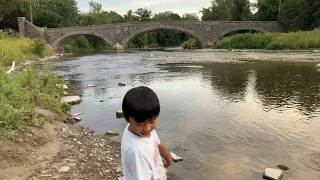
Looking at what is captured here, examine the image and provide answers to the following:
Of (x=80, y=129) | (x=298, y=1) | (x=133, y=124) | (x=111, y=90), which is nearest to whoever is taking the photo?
(x=133, y=124)

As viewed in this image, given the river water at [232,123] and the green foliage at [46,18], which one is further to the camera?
the green foliage at [46,18]

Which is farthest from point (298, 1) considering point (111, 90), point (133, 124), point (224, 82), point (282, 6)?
point (133, 124)

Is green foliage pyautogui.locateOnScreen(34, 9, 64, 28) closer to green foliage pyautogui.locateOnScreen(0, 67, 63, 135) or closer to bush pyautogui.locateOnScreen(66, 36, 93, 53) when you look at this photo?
bush pyautogui.locateOnScreen(66, 36, 93, 53)

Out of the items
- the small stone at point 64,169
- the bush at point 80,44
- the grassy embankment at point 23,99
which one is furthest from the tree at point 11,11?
the small stone at point 64,169

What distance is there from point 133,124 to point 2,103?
170 inches

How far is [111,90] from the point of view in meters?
11.6

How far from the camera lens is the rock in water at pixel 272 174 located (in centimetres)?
426

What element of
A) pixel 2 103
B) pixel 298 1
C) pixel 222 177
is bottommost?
pixel 222 177

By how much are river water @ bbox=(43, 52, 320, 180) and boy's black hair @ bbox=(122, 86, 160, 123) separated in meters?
2.74

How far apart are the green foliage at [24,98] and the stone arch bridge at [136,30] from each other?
45.6 meters

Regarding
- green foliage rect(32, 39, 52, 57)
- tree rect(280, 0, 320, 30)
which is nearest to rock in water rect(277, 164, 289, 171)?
green foliage rect(32, 39, 52, 57)

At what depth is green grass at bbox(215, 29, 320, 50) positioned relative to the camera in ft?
107

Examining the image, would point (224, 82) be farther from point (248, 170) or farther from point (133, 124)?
point (133, 124)

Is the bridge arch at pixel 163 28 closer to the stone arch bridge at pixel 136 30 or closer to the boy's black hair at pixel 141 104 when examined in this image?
the stone arch bridge at pixel 136 30
